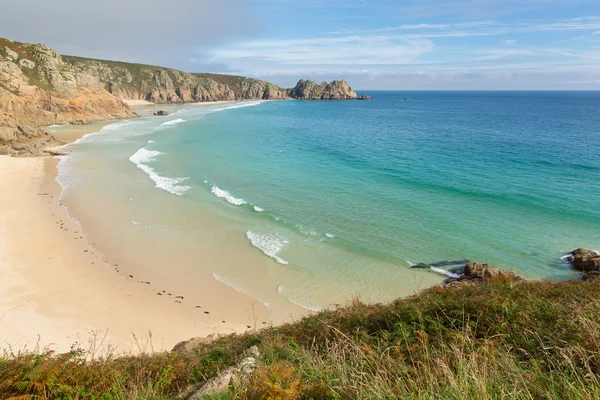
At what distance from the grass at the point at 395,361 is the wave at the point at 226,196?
16438 mm

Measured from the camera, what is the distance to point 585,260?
→ 15047 millimetres

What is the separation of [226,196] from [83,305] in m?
13.2

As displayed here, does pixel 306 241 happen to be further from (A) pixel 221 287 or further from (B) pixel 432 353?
(B) pixel 432 353

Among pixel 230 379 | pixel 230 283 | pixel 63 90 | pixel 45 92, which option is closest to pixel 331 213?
pixel 230 283

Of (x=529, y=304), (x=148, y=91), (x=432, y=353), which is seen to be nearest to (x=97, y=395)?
(x=432, y=353)

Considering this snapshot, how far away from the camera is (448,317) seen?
21.5 feet

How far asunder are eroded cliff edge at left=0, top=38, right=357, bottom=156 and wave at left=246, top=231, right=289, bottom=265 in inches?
1287

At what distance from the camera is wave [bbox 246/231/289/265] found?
16.8m

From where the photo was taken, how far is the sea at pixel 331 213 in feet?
50.6

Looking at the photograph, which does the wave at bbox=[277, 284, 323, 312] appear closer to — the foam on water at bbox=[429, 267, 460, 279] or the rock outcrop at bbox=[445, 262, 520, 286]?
the rock outcrop at bbox=[445, 262, 520, 286]

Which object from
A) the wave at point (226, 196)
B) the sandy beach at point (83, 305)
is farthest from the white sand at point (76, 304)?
the wave at point (226, 196)

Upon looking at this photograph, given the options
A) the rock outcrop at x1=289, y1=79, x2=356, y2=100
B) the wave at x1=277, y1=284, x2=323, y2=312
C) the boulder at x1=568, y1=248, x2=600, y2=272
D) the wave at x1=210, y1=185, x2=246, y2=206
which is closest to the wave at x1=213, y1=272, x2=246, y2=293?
the wave at x1=277, y1=284, x2=323, y2=312

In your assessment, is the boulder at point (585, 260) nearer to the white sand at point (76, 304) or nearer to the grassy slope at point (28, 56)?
the white sand at point (76, 304)

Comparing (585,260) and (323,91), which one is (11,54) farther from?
(323,91)
